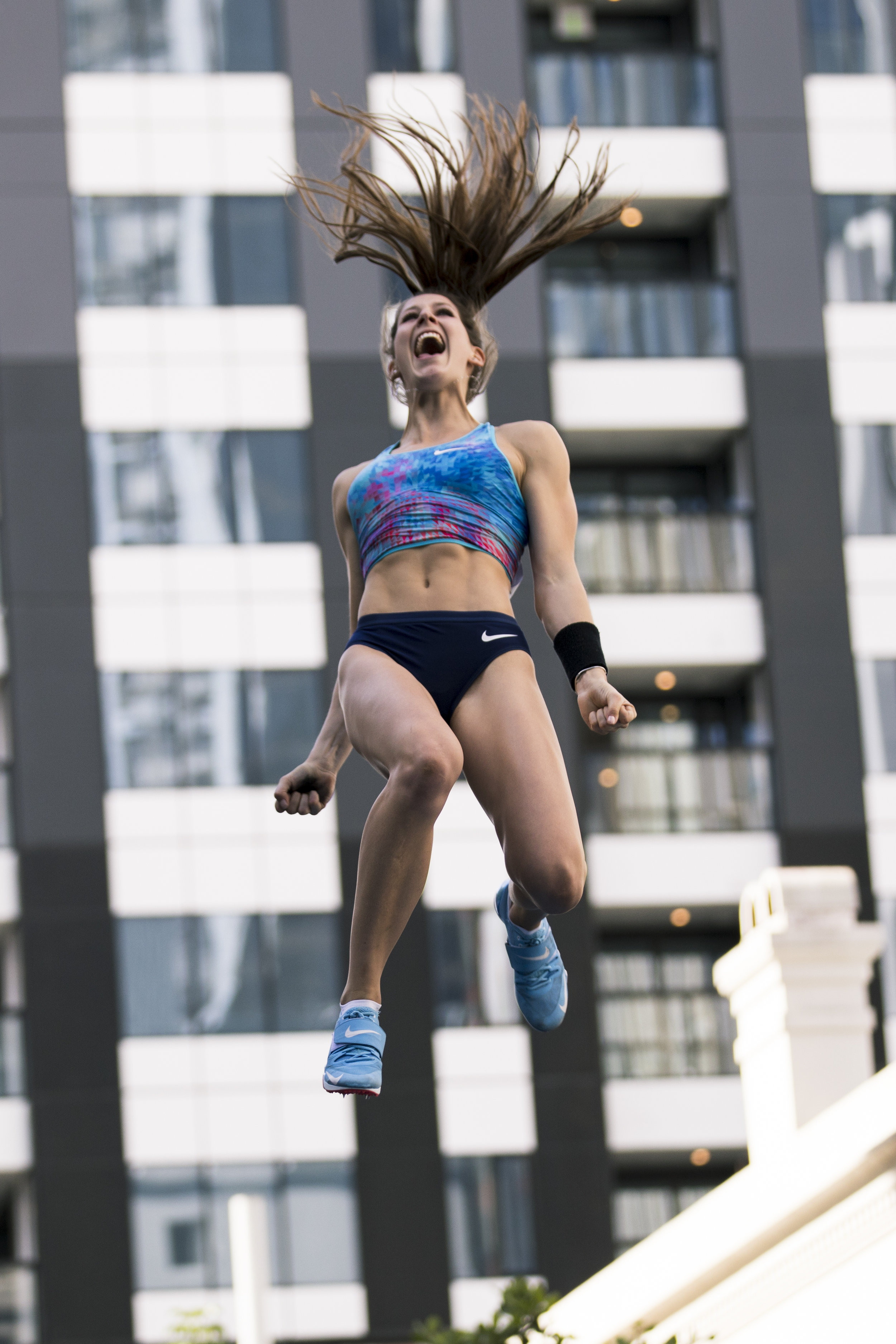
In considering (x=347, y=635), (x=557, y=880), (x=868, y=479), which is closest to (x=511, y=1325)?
(x=557, y=880)

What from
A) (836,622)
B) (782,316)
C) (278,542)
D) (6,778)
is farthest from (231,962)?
(782,316)

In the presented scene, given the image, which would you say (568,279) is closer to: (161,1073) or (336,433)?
(336,433)

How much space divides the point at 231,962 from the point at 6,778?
350 cm

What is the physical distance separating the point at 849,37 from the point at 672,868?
11763 mm

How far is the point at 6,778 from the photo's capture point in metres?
27.3

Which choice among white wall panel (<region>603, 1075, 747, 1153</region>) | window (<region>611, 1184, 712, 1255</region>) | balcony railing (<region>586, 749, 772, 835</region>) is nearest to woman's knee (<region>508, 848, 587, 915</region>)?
white wall panel (<region>603, 1075, 747, 1153</region>)

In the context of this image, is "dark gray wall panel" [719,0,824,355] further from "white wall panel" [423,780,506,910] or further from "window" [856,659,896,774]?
"white wall panel" [423,780,506,910]

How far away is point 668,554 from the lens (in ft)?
96.4

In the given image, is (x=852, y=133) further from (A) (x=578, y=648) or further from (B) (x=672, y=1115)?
(A) (x=578, y=648)

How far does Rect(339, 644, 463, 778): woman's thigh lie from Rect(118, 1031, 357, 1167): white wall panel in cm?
2102

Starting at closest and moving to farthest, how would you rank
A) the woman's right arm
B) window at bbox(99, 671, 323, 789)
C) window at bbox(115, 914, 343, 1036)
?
the woman's right arm, window at bbox(115, 914, 343, 1036), window at bbox(99, 671, 323, 789)

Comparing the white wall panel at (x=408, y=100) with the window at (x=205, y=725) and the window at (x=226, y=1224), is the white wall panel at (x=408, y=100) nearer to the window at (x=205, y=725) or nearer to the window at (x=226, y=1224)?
the window at (x=205, y=725)

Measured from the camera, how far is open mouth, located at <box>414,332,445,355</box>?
5.70 m

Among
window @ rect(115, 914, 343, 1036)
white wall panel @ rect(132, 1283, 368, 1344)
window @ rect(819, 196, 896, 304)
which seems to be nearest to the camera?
white wall panel @ rect(132, 1283, 368, 1344)
